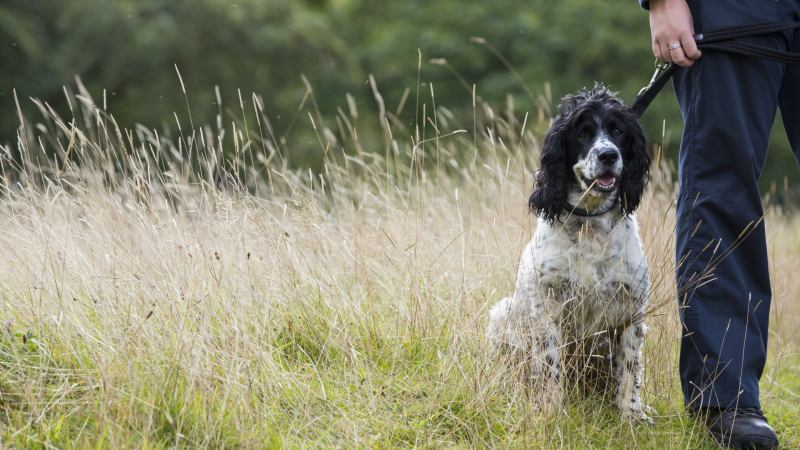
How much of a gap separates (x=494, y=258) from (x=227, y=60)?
1673 centimetres

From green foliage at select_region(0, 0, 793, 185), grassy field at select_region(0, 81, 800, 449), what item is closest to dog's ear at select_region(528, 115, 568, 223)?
grassy field at select_region(0, 81, 800, 449)

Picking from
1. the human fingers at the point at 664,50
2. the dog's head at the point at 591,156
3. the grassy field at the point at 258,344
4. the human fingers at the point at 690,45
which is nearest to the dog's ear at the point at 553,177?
the dog's head at the point at 591,156

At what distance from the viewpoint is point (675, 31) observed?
3.19 metres

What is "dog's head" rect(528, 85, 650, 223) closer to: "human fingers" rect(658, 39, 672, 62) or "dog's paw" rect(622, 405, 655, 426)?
"human fingers" rect(658, 39, 672, 62)

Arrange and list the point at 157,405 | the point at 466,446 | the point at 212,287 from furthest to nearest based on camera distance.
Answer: the point at 212,287
the point at 466,446
the point at 157,405

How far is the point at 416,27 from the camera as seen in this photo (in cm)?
2295

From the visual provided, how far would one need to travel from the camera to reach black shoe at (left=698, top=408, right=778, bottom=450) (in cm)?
312

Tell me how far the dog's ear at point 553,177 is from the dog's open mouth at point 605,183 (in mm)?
161

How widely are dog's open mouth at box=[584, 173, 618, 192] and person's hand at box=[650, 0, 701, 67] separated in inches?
19.4

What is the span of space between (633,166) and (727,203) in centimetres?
49

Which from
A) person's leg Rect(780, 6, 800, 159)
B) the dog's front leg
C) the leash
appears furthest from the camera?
the dog's front leg

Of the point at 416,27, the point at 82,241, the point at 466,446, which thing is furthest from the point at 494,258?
the point at 416,27

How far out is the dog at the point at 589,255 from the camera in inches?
136

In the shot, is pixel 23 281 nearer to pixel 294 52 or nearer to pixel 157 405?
pixel 157 405
